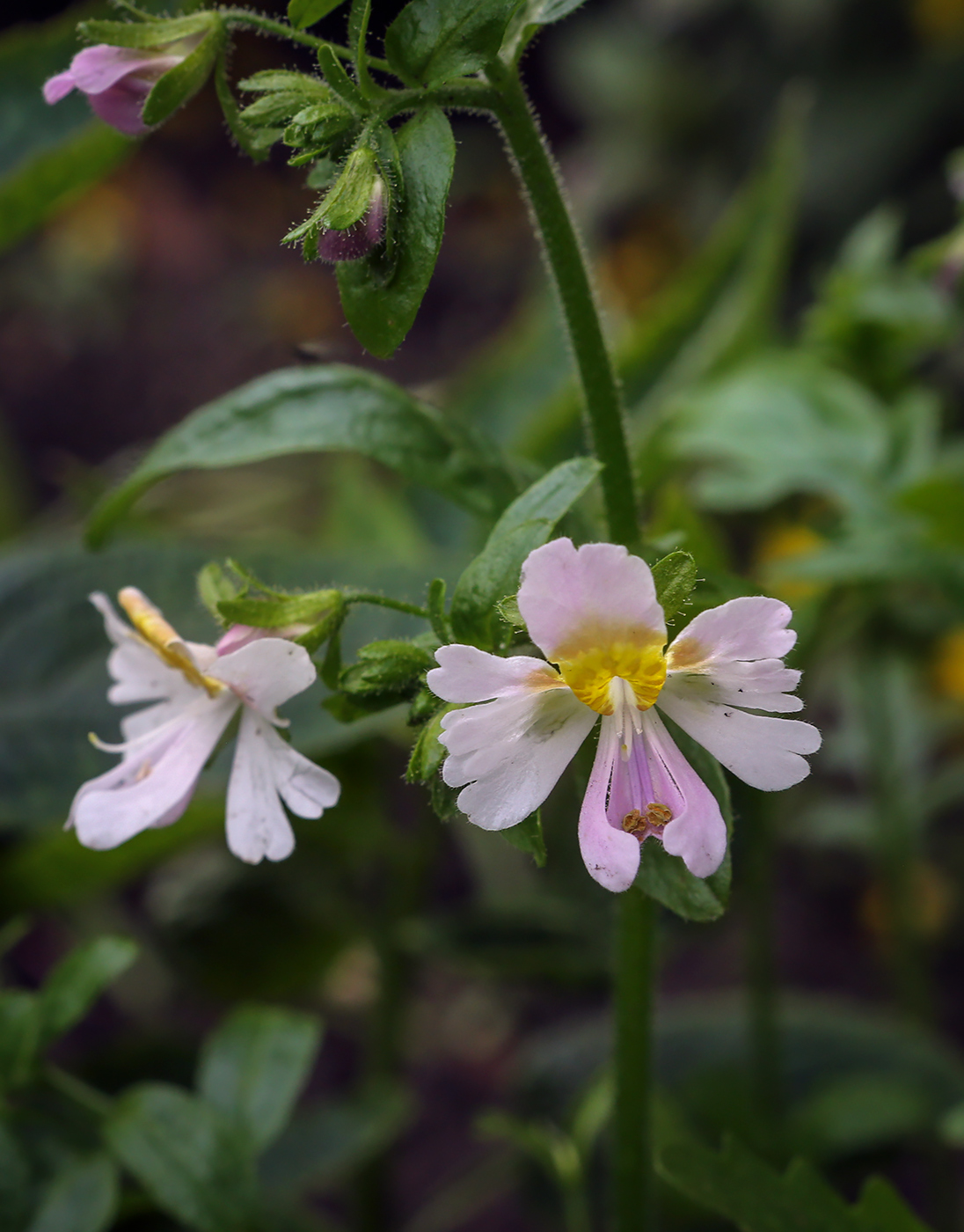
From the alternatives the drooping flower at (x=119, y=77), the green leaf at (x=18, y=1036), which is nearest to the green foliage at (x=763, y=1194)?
the green leaf at (x=18, y=1036)

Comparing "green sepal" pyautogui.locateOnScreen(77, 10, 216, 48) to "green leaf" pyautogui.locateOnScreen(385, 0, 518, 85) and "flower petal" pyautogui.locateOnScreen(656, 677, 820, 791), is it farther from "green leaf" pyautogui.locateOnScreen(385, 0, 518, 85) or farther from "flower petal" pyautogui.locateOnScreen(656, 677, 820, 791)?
"flower petal" pyautogui.locateOnScreen(656, 677, 820, 791)

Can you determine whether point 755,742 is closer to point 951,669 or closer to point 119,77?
point 119,77

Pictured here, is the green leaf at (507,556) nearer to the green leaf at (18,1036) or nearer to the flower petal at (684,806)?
the flower petal at (684,806)

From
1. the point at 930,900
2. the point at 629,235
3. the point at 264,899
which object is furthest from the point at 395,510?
the point at 629,235

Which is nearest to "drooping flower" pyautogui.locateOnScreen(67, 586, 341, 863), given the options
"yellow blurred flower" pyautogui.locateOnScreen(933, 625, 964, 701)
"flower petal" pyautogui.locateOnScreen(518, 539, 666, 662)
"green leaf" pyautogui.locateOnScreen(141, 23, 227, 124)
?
"flower petal" pyautogui.locateOnScreen(518, 539, 666, 662)

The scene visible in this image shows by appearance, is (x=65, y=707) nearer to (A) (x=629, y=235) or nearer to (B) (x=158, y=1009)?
(B) (x=158, y=1009)

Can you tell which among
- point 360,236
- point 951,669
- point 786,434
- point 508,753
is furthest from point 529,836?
point 951,669
